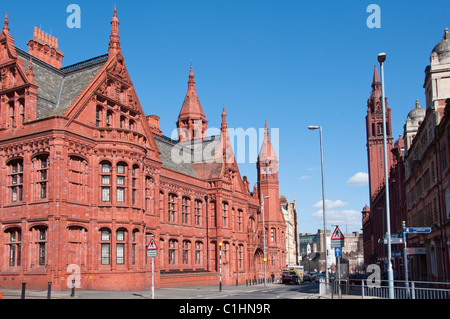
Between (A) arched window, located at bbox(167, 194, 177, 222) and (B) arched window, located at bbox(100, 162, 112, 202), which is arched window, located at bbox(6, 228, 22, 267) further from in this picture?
(A) arched window, located at bbox(167, 194, 177, 222)

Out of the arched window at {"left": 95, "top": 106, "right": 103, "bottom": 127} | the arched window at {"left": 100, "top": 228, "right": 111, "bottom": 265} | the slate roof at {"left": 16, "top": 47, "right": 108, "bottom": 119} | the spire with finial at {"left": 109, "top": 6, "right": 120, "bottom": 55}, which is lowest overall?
the arched window at {"left": 100, "top": 228, "right": 111, "bottom": 265}

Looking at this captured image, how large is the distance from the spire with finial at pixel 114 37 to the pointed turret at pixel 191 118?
33.9 meters

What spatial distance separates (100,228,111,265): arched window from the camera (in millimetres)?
35125

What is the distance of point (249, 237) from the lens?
218ft

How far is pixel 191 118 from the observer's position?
75.1 metres

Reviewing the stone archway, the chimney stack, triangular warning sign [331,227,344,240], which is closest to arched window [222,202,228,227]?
the stone archway

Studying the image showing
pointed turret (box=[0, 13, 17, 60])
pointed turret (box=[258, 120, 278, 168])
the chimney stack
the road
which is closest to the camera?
the road

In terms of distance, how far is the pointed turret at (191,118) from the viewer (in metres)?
74.8

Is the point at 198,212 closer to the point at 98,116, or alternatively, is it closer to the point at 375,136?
the point at 98,116

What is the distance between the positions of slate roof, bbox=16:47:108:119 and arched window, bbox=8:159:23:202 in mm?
3670

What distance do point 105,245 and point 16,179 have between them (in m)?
7.75

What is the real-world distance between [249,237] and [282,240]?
849 inches
